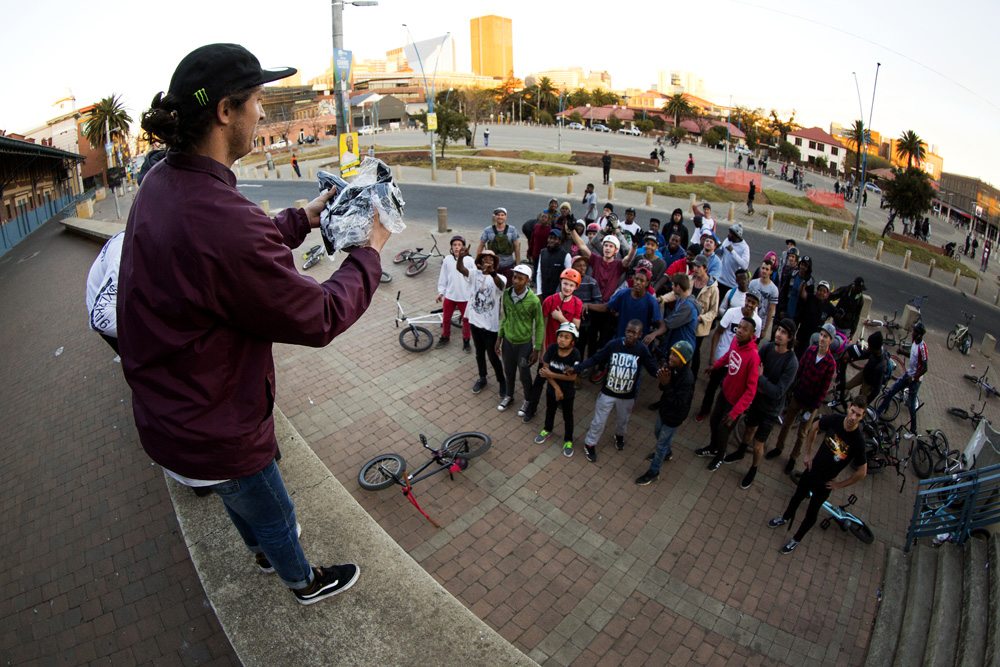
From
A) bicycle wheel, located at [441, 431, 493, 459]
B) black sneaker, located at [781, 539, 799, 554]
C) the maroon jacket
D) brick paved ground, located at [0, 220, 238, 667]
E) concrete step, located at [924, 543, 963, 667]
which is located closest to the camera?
the maroon jacket

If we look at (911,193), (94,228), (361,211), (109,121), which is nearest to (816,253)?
(911,193)

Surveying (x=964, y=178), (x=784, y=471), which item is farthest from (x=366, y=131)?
(x=964, y=178)

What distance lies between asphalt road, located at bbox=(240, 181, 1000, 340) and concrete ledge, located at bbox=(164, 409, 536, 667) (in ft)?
54.0

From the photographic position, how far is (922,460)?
7.86 metres

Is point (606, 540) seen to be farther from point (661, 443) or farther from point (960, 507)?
point (960, 507)

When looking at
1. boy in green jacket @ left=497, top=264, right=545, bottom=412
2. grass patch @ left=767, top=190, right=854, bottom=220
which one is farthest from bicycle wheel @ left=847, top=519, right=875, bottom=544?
grass patch @ left=767, top=190, right=854, bottom=220

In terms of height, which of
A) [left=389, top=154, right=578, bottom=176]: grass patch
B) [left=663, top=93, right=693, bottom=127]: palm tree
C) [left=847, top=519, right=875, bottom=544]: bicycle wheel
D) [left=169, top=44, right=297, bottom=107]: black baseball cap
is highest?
[left=663, top=93, right=693, bottom=127]: palm tree

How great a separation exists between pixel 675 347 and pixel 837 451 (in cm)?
193

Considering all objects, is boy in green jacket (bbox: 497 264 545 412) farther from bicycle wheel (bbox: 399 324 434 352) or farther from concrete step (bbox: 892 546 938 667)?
concrete step (bbox: 892 546 938 667)

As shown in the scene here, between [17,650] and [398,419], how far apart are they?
14.9 ft

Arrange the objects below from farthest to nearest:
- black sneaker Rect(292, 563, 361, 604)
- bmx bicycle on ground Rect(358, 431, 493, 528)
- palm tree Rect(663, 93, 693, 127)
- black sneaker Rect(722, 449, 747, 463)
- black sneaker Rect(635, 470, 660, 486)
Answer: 1. palm tree Rect(663, 93, 693, 127)
2. black sneaker Rect(722, 449, 747, 463)
3. black sneaker Rect(635, 470, 660, 486)
4. bmx bicycle on ground Rect(358, 431, 493, 528)
5. black sneaker Rect(292, 563, 361, 604)

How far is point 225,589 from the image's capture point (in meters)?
3.10

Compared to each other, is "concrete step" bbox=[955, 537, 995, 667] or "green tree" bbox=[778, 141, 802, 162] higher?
"green tree" bbox=[778, 141, 802, 162]

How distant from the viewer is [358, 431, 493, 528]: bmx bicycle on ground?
6109 millimetres
